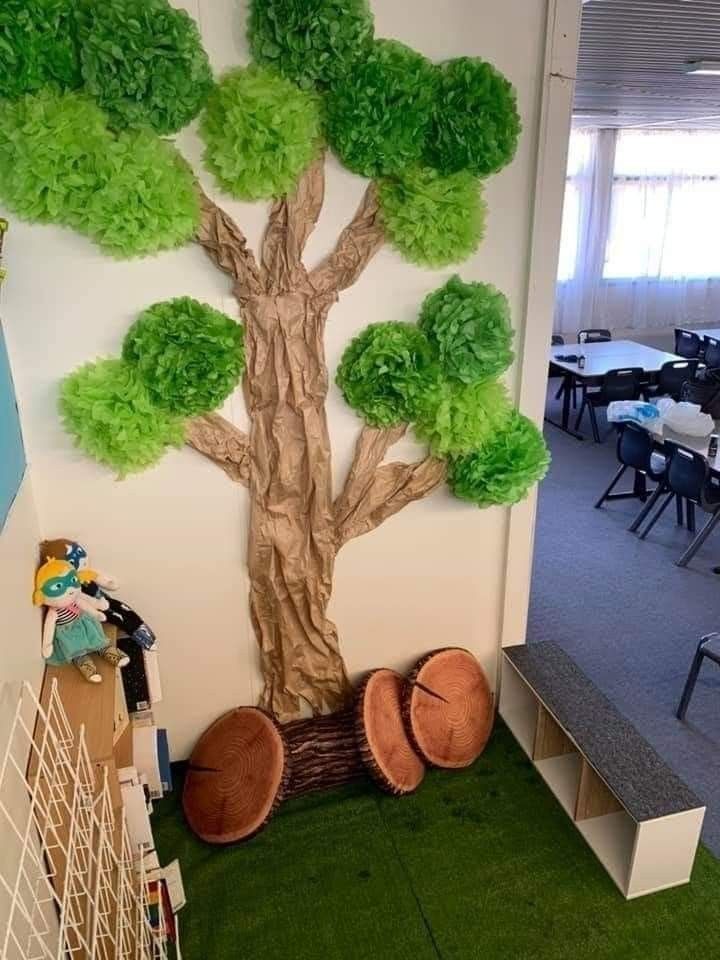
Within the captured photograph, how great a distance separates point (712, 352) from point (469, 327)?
5.91 m

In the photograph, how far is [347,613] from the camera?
2684 millimetres

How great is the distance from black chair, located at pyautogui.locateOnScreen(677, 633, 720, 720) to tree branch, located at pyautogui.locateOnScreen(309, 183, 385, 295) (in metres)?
2.02

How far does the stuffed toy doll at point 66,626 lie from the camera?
206 centimetres

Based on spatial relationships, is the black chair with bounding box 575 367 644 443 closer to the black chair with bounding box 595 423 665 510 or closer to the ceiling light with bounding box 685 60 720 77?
the black chair with bounding box 595 423 665 510

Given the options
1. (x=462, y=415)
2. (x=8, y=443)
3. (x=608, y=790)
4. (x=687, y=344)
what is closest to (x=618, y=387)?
(x=687, y=344)

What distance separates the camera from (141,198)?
191 cm

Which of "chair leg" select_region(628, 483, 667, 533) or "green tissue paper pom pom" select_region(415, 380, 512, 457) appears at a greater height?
"green tissue paper pom pom" select_region(415, 380, 512, 457)

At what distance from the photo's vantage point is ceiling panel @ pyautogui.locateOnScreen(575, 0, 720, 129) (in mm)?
2982

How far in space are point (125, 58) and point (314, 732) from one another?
215 cm

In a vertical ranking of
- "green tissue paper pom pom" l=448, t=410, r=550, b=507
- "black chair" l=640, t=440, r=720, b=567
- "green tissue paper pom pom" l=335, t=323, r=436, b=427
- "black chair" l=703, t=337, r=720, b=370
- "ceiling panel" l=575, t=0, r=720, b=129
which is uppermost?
"ceiling panel" l=575, t=0, r=720, b=129

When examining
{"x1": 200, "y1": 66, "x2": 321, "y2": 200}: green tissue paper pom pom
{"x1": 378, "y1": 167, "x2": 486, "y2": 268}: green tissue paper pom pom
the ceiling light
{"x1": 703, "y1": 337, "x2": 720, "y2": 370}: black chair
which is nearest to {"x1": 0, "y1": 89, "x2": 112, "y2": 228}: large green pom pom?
{"x1": 200, "y1": 66, "x2": 321, "y2": 200}: green tissue paper pom pom

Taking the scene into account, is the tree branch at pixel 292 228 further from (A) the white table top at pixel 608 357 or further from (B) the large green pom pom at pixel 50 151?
(A) the white table top at pixel 608 357

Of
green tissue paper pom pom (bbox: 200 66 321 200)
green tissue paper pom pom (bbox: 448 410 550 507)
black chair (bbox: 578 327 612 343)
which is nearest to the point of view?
green tissue paper pom pom (bbox: 200 66 321 200)

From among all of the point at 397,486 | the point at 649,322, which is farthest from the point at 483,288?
the point at 649,322
